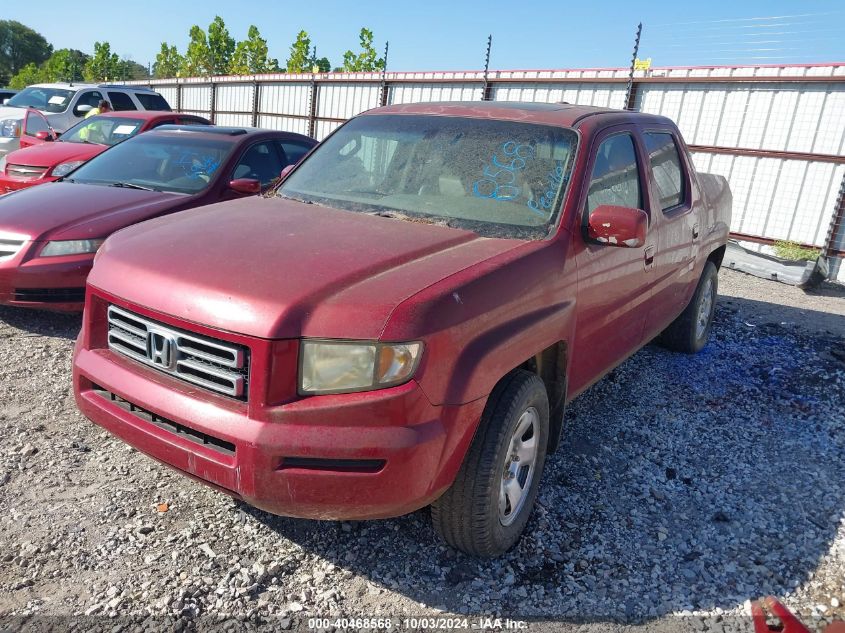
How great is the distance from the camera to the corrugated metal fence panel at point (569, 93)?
1170 cm

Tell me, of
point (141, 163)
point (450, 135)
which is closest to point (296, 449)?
point (450, 135)

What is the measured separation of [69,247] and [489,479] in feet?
12.4

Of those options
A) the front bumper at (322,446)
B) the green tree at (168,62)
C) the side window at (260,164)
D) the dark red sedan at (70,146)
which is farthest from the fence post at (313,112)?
the green tree at (168,62)

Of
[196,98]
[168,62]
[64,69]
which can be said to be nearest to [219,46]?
[168,62]

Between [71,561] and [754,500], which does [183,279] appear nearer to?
[71,561]

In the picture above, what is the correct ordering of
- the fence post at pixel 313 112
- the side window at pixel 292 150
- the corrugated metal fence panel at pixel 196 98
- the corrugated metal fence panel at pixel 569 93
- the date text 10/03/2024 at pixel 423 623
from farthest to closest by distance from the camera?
the corrugated metal fence panel at pixel 196 98, the fence post at pixel 313 112, the corrugated metal fence panel at pixel 569 93, the side window at pixel 292 150, the date text 10/03/2024 at pixel 423 623

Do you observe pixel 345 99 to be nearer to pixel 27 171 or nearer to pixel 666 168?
pixel 27 171

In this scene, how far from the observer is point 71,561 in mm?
2561

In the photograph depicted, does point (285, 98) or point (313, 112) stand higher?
point (285, 98)

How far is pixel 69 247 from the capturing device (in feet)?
15.5

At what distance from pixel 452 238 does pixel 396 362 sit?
872mm

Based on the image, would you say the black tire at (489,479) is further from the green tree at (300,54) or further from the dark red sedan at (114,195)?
the green tree at (300,54)

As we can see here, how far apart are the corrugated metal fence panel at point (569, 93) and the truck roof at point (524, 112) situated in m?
7.98

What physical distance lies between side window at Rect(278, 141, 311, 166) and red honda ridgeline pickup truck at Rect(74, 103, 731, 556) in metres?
3.05
